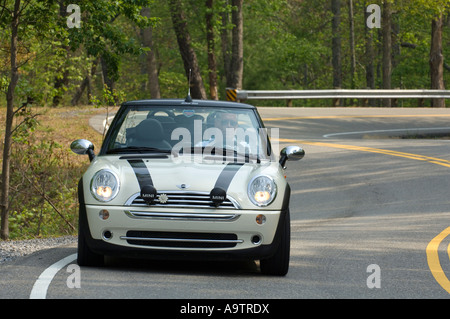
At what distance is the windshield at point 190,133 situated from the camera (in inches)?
324

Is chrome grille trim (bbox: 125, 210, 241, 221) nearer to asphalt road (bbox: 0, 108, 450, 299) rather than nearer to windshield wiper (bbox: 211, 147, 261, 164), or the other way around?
asphalt road (bbox: 0, 108, 450, 299)

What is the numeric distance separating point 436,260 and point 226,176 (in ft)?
9.60

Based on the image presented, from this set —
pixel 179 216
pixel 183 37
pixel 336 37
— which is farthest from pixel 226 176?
pixel 336 37

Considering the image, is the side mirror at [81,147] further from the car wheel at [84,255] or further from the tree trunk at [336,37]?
the tree trunk at [336,37]

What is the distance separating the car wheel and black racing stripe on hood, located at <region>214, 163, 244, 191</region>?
1.32 m

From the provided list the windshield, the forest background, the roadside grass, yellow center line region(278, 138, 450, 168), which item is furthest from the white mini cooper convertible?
yellow center line region(278, 138, 450, 168)

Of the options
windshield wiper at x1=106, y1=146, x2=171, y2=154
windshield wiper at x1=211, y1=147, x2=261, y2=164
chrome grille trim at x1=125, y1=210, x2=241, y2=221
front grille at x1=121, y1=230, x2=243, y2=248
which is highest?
windshield wiper at x1=106, y1=146, x2=171, y2=154

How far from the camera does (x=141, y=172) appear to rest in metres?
7.42

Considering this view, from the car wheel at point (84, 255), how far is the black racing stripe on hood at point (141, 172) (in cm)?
70

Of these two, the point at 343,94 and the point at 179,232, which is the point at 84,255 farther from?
the point at 343,94

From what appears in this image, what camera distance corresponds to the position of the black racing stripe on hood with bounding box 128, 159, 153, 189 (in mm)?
7273

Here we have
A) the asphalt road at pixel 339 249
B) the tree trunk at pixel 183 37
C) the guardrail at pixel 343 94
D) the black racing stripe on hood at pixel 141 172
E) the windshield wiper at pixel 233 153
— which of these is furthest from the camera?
the tree trunk at pixel 183 37

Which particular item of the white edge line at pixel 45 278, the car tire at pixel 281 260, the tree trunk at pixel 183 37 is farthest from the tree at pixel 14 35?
the tree trunk at pixel 183 37
